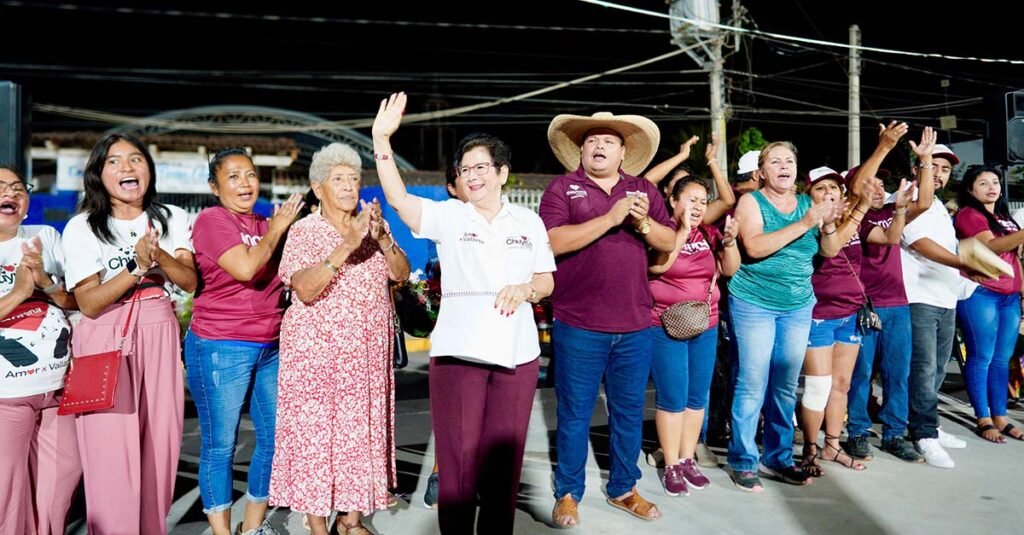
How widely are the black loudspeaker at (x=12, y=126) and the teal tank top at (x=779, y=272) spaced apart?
4112 mm

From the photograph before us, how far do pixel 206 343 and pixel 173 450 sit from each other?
0.49 m

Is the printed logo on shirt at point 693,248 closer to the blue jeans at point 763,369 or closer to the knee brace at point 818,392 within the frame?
the blue jeans at point 763,369

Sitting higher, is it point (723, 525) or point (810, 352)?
point (810, 352)

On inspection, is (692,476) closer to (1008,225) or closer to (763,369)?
(763,369)

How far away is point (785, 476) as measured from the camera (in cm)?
443

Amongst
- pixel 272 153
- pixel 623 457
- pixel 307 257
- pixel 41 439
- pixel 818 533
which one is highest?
pixel 272 153

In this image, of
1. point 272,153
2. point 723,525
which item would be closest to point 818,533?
point 723,525

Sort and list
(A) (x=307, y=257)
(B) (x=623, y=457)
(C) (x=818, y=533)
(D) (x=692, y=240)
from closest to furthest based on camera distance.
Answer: (A) (x=307, y=257), (C) (x=818, y=533), (B) (x=623, y=457), (D) (x=692, y=240)

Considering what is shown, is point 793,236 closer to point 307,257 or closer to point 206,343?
point 307,257

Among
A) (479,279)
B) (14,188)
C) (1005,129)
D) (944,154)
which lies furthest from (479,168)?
(1005,129)

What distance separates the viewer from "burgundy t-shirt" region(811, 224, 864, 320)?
466 cm

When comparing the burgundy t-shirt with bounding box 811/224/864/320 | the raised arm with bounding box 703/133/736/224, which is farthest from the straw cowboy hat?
the burgundy t-shirt with bounding box 811/224/864/320

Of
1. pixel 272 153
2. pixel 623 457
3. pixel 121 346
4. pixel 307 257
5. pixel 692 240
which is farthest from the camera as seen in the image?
pixel 272 153

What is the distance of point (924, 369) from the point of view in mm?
5020
